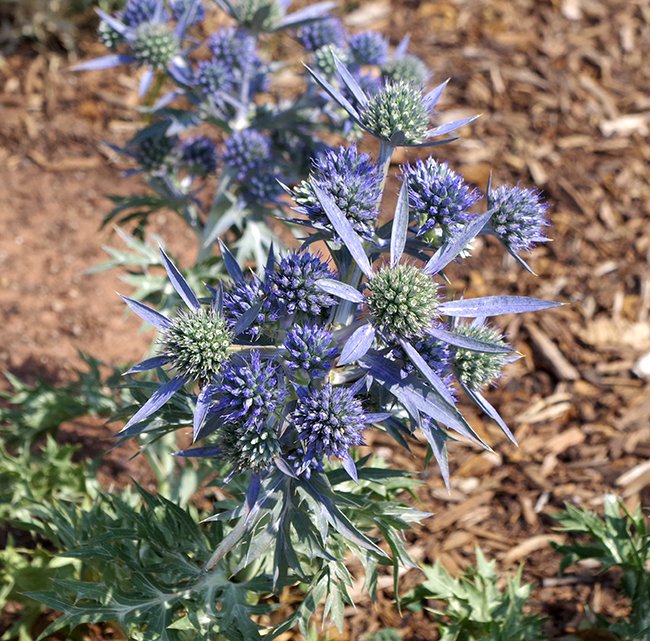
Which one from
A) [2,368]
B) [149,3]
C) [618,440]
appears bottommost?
[618,440]

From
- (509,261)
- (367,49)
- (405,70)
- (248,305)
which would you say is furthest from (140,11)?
(509,261)

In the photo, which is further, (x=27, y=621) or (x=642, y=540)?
(x=27, y=621)

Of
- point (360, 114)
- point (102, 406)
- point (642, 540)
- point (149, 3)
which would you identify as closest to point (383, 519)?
point (642, 540)

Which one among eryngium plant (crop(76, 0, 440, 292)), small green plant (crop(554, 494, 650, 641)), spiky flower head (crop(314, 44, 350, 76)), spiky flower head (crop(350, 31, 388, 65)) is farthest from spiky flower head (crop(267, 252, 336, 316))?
spiky flower head (crop(350, 31, 388, 65))

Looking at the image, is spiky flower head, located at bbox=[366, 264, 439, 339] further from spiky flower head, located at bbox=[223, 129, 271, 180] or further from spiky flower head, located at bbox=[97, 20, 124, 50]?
spiky flower head, located at bbox=[97, 20, 124, 50]

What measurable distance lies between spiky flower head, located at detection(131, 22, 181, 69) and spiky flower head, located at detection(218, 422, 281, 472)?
5.85 ft

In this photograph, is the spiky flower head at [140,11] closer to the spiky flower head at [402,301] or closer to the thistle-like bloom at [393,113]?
the thistle-like bloom at [393,113]

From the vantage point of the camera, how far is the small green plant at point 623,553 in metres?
2.71

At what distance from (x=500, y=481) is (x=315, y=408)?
2.12 m

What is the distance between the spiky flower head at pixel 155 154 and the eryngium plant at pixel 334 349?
1.29m

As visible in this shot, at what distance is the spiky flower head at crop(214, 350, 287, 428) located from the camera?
203 cm

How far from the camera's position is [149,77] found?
3.50 meters

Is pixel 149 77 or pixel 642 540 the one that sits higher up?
pixel 149 77

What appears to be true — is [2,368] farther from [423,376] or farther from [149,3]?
[423,376]
